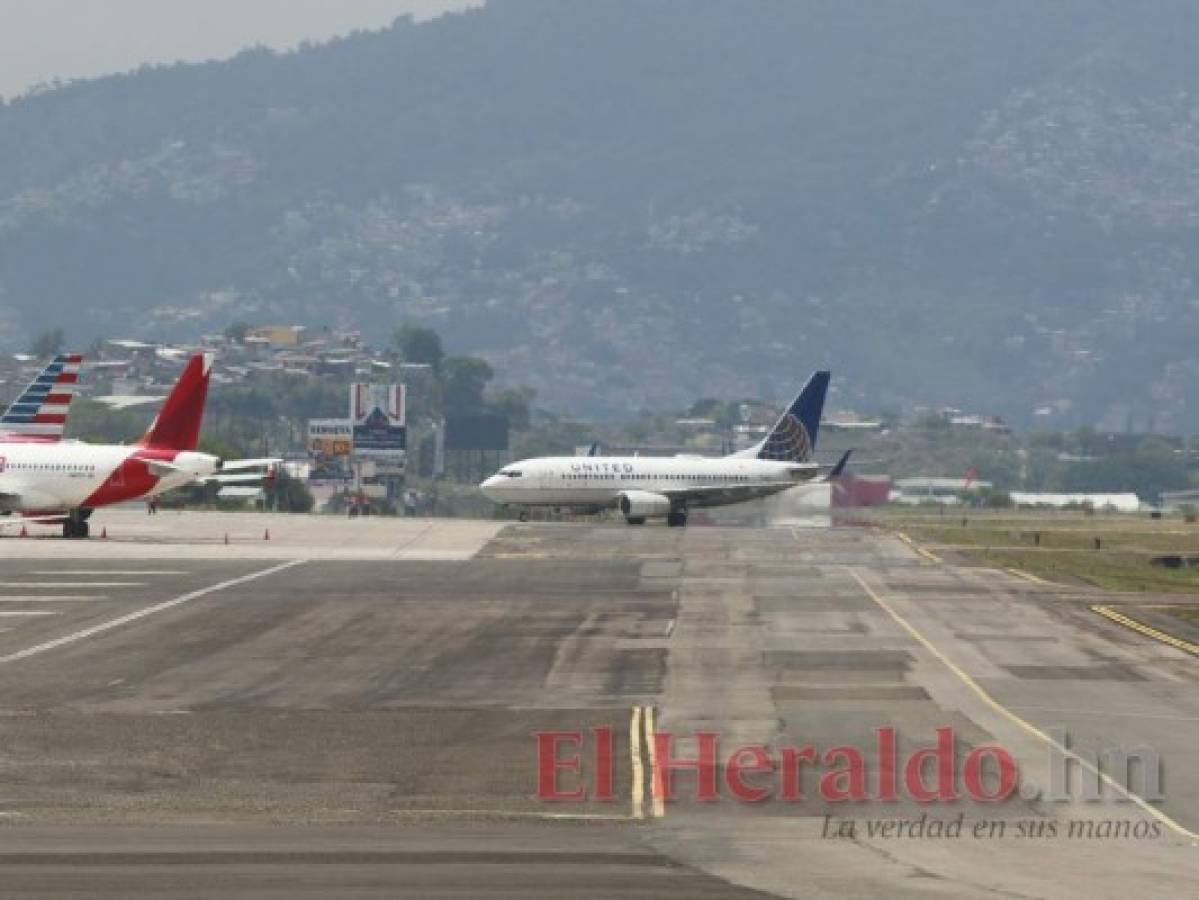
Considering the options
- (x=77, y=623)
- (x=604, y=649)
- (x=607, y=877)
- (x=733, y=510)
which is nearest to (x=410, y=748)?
(x=607, y=877)

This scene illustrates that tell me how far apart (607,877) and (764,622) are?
125 ft

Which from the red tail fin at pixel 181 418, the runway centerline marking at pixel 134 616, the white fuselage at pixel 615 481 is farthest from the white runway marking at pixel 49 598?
the white fuselage at pixel 615 481

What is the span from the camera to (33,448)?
363ft

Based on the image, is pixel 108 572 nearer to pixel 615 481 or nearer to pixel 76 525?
pixel 76 525

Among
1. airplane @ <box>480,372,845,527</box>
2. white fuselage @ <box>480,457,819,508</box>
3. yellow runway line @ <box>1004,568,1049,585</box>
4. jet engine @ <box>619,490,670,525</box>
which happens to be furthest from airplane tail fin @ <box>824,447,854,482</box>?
yellow runway line @ <box>1004,568,1049,585</box>

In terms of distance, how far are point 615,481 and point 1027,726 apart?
4160 inches

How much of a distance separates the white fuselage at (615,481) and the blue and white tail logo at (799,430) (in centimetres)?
561

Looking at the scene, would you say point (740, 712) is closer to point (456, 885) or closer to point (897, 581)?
point (456, 885)

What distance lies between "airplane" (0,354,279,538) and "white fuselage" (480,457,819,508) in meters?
37.5

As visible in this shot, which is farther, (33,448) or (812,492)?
(812,492)

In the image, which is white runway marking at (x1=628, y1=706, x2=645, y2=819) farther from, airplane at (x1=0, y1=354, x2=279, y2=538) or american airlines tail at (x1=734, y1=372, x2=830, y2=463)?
american airlines tail at (x1=734, y1=372, x2=830, y2=463)

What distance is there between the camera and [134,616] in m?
65.5

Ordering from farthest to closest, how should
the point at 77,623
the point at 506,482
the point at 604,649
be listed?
the point at 506,482 → the point at 77,623 → the point at 604,649

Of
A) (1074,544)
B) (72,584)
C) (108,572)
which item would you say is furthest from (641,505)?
(72,584)
